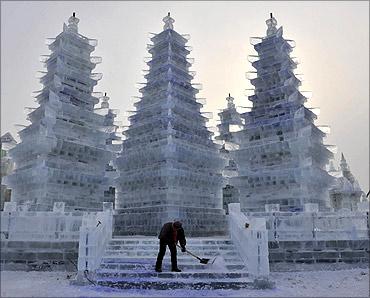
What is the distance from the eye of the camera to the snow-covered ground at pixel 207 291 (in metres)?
9.33

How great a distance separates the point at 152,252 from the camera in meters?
13.9

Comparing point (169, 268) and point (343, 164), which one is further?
point (343, 164)

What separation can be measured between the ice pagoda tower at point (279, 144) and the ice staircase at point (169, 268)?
9.36 meters

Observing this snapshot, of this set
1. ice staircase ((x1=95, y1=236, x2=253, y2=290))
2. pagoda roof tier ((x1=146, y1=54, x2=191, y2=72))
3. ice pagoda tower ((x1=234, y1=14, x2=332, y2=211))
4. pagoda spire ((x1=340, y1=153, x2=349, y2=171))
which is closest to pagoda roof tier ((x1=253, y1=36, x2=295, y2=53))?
ice pagoda tower ((x1=234, y1=14, x2=332, y2=211))

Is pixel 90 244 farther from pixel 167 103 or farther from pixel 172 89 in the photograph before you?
pixel 172 89

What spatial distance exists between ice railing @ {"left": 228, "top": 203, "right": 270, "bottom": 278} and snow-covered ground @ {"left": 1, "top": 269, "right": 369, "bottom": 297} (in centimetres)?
79

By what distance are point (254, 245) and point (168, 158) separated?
471 inches

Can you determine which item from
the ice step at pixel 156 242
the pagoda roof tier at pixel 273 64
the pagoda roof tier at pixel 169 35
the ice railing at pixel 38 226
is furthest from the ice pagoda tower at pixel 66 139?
the pagoda roof tier at pixel 273 64

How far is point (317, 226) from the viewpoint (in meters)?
15.0

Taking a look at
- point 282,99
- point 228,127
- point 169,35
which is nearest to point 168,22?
point 169,35

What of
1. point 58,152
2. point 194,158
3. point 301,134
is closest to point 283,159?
point 301,134

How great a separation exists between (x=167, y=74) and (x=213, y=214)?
10794 mm

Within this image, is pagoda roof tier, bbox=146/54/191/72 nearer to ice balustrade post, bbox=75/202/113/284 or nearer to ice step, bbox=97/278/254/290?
ice balustrade post, bbox=75/202/113/284

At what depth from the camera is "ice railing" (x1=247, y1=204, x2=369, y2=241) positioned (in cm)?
1478
